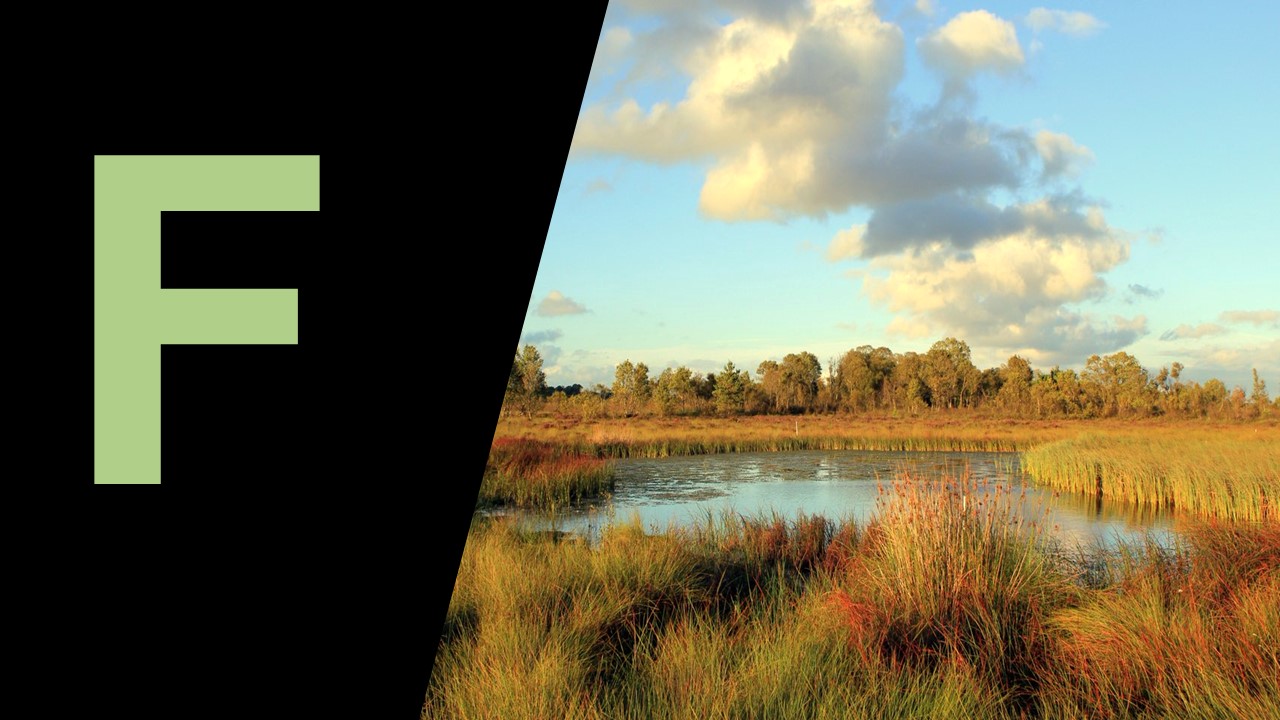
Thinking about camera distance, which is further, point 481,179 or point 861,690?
point 861,690

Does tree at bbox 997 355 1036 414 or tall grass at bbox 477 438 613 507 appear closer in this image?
tall grass at bbox 477 438 613 507

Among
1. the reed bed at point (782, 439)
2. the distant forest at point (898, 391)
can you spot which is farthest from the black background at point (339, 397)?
the distant forest at point (898, 391)

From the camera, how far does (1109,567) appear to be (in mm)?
5883

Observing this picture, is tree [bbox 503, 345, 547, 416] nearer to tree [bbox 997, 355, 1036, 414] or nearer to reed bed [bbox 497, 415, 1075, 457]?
reed bed [bbox 497, 415, 1075, 457]

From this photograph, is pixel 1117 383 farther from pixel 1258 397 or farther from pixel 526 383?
pixel 526 383

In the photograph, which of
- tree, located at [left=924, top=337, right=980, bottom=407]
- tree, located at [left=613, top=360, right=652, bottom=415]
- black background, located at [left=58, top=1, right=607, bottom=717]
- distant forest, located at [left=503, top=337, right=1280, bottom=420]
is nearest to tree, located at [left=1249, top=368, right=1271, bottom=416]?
distant forest, located at [left=503, top=337, right=1280, bottom=420]

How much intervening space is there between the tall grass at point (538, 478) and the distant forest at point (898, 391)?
2121 cm

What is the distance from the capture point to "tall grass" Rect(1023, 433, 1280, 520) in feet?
34.9

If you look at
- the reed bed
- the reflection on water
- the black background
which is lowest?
the reflection on water

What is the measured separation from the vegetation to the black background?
2.14m

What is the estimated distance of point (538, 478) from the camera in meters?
12.3

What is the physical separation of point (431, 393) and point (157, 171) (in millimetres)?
660

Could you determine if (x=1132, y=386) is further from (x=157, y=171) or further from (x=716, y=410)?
(x=157, y=171)

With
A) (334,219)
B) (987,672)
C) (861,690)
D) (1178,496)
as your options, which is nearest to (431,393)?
(334,219)
